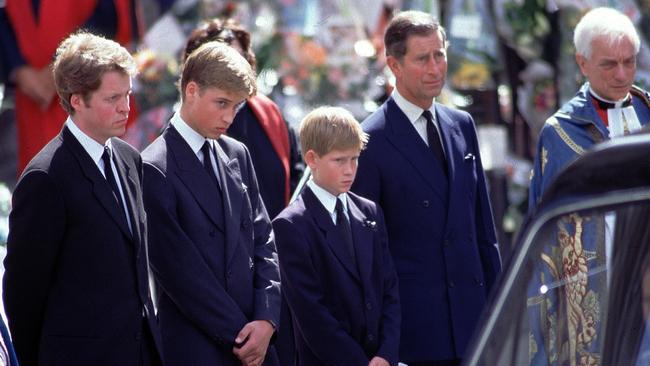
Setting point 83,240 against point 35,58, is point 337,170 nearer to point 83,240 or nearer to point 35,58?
point 83,240

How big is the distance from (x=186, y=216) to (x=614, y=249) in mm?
2178

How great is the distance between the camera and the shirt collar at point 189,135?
498cm

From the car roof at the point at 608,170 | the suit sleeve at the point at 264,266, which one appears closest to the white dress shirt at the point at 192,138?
the suit sleeve at the point at 264,266

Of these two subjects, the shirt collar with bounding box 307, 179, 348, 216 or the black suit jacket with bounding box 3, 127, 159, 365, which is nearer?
the black suit jacket with bounding box 3, 127, 159, 365

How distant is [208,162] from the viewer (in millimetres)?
4992

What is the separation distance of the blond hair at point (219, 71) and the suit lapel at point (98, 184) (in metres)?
0.60

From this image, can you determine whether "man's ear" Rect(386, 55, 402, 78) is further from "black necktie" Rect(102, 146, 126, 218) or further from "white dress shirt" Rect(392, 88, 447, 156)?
"black necktie" Rect(102, 146, 126, 218)

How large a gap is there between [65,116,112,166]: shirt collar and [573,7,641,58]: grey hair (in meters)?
2.27

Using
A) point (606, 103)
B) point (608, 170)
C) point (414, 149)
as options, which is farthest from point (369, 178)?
point (608, 170)

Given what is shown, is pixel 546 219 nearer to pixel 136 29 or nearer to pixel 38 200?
pixel 38 200

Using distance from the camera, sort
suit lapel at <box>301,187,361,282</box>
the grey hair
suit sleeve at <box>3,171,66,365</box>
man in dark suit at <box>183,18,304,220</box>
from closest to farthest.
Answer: suit sleeve at <box>3,171,66,365</box> → suit lapel at <box>301,187,361,282</box> → the grey hair → man in dark suit at <box>183,18,304,220</box>

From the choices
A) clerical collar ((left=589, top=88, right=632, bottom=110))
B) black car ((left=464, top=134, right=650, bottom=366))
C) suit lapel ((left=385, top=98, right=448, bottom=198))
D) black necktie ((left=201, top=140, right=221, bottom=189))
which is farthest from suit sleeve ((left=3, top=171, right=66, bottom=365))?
clerical collar ((left=589, top=88, right=632, bottom=110))

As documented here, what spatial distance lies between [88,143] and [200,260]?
1.89ft

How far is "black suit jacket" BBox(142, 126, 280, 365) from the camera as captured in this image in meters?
4.81
